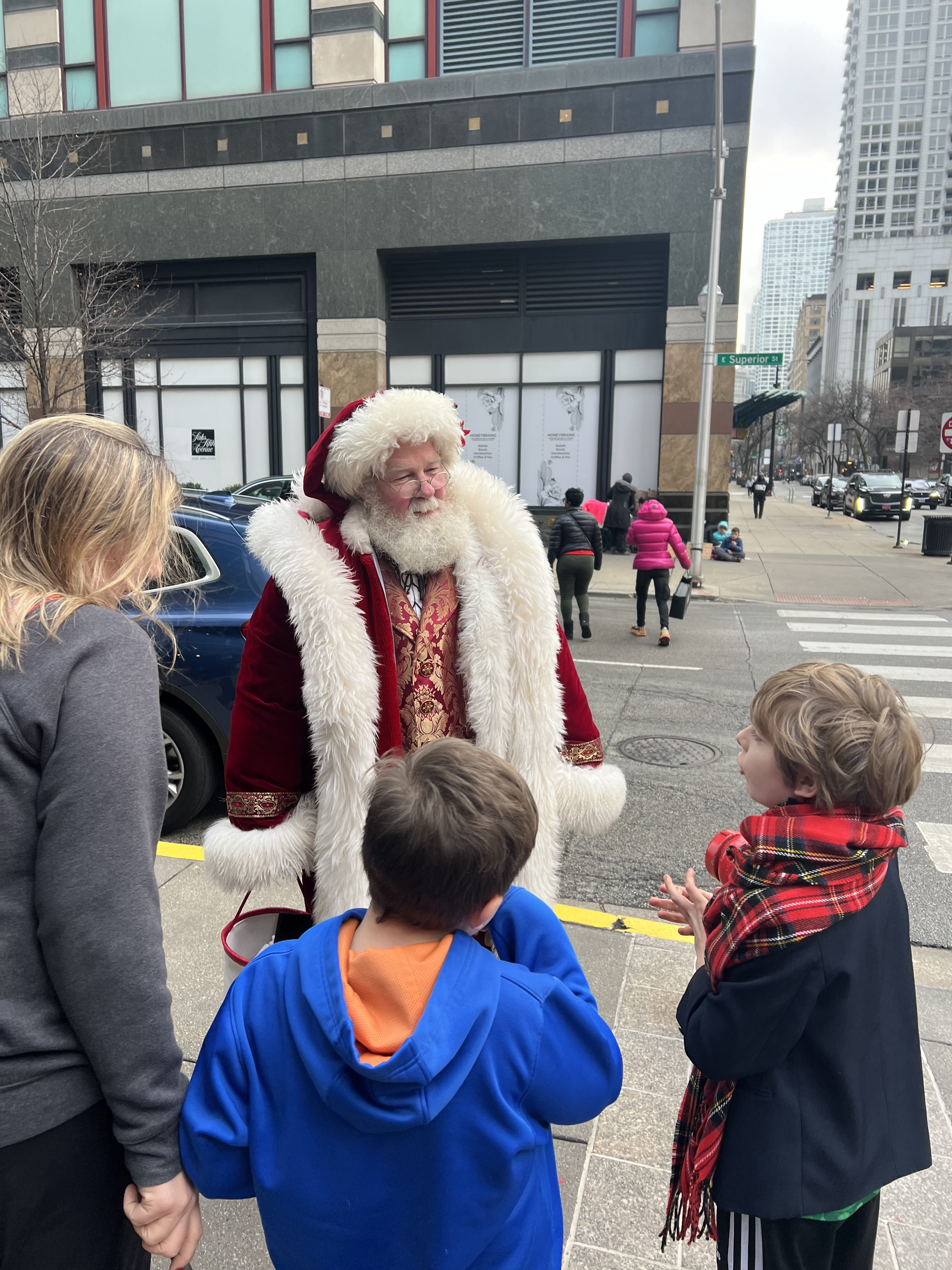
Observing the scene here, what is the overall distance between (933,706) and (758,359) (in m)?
7.14

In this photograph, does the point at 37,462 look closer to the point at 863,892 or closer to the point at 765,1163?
the point at 863,892

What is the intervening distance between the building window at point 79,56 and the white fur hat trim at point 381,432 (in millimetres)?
20971

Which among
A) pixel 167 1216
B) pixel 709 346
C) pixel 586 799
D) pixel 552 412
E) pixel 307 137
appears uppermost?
pixel 307 137

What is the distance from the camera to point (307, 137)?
58.6 ft

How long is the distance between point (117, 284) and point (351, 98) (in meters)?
6.00

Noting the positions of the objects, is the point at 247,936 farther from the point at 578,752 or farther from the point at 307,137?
the point at 307,137

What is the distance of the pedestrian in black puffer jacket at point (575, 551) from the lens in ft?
31.9

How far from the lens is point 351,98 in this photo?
17.6 metres

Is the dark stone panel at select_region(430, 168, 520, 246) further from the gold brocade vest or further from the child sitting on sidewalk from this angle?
the child sitting on sidewalk

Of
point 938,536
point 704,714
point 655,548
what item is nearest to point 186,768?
point 704,714

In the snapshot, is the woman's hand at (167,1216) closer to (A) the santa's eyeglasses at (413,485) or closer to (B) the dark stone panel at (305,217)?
(A) the santa's eyeglasses at (413,485)

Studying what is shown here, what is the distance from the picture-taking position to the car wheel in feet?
14.9

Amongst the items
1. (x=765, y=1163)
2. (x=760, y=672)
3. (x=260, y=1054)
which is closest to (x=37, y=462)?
(x=260, y=1054)

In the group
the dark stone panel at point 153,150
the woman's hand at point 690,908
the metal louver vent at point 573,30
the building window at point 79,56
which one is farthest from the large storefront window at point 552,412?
the woman's hand at point 690,908
